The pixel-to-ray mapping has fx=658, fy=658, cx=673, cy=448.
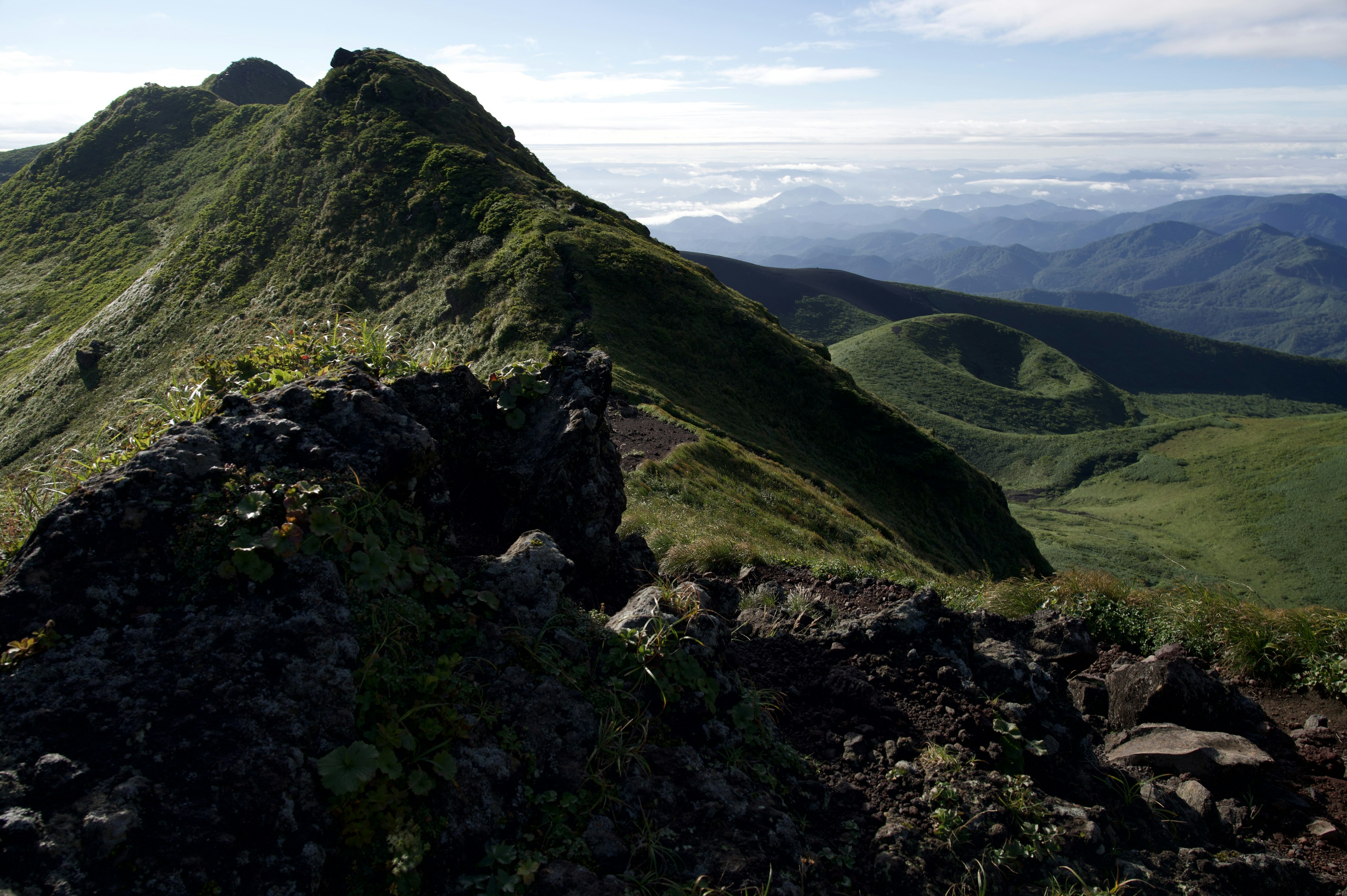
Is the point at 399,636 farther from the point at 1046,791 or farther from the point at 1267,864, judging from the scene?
the point at 1267,864

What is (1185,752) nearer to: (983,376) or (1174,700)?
(1174,700)

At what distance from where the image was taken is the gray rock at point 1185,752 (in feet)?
18.2

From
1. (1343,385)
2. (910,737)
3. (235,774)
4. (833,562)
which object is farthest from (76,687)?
(1343,385)

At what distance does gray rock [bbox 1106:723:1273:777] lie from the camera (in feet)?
18.2

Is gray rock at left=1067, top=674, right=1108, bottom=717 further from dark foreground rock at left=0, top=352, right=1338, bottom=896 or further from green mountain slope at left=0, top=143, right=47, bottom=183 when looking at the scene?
green mountain slope at left=0, top=143, right=47, bottom=183

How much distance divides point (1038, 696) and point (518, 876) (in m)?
4.79

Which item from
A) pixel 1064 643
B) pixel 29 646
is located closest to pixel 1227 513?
pixel 1064 643

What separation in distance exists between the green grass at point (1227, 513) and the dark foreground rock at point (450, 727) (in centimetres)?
5936

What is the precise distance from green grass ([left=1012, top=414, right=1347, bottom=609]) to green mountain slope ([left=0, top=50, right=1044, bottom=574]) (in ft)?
112

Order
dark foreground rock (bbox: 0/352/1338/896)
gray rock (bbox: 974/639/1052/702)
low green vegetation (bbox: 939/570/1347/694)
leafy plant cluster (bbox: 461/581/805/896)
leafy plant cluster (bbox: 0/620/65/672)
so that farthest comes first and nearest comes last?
low green vegetation (bbox: 939/570/1347/694) < gray rock (bbox: 974/639/1052/702) < leafy plant cluster (bbox: 461/581/805/896) < leafy plant cluster (bbox: 0/620/65/672) < dark foreground rock (bbox: 0/352/1338/896)

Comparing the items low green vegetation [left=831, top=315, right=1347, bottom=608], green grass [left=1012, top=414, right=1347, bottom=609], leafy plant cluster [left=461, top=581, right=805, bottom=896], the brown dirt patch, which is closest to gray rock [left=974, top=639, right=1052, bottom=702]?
leafy plant cluster [left=461, top=581, right=805, bottom=896]

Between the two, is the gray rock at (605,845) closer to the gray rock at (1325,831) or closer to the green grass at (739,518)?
the green grass at (739,518)

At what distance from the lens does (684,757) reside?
4773mm

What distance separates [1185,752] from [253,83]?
11069 cm
